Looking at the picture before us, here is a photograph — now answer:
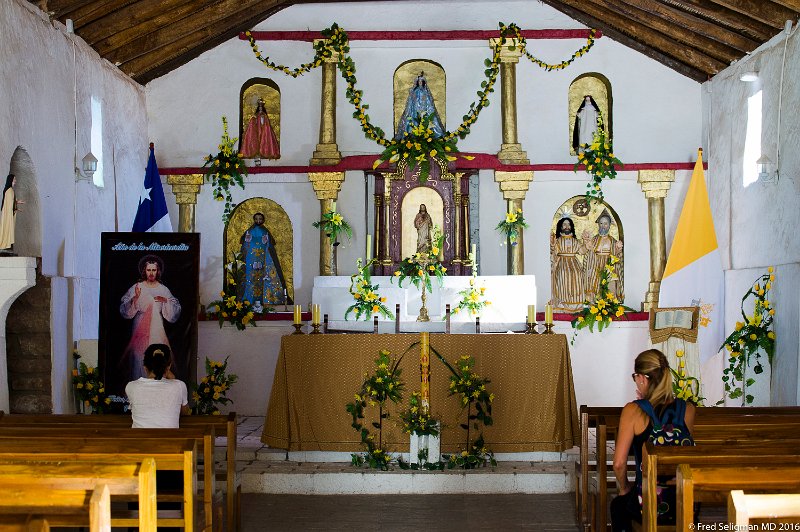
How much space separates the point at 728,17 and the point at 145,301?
22.2 ft

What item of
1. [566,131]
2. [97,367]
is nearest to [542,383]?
[97,367]

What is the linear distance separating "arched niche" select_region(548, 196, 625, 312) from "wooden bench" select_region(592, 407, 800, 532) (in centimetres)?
581

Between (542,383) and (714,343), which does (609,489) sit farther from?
(714,343)

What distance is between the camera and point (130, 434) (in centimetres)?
534

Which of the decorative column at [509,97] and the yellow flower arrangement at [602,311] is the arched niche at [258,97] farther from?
the yellow flower arrangement at [602,311]

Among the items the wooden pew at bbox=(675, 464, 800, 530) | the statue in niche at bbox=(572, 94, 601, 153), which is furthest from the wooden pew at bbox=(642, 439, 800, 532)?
the statue in niche at bbox=(572, 94, 601, 153)

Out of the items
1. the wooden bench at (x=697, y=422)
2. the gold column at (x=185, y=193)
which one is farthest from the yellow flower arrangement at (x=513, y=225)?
the wooden bench at (x=697, y=422)

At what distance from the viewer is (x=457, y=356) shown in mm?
8508

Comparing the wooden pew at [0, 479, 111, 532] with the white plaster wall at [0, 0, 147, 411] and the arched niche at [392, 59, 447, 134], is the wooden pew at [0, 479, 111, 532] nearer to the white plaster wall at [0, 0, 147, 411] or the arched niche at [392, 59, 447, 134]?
the white plaster wall at [0, 0, 147, 411]

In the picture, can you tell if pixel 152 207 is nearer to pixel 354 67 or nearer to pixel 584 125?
pixel 354 67

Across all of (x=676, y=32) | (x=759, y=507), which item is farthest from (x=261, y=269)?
(x=759, y=507)

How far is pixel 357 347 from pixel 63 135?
402 cm

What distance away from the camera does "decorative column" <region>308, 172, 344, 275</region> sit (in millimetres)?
12742

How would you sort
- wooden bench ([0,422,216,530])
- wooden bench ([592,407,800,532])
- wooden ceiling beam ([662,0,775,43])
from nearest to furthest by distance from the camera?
wooden bench ([0,422,216,530])
wooden bench ([592,407,800,532])
wooden ceiling beam ([662,0,775,43])
